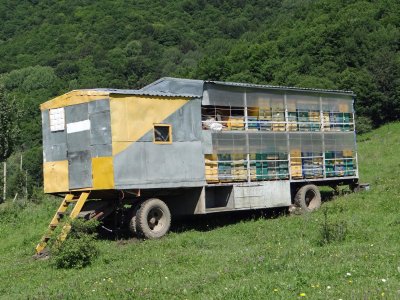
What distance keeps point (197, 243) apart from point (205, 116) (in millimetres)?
5331

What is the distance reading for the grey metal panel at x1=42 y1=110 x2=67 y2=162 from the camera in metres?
18.7

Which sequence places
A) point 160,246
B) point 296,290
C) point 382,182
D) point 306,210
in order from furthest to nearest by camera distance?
point 382,182 → point 306,210 → point 160,246 → point 296,290

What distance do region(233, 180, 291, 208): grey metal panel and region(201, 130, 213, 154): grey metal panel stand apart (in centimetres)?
152

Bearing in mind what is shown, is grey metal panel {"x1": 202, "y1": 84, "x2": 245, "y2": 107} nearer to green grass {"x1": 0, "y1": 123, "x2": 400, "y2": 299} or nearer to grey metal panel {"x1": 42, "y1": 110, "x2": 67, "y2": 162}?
green grass {"x1": 0, "y1": 123, "x2": 400, "y2": 299}

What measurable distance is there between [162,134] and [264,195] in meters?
4.49

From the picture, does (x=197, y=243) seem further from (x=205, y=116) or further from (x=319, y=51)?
(x=319, y=51)

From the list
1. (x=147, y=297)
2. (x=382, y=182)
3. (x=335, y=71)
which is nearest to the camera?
(x=147, y=297)

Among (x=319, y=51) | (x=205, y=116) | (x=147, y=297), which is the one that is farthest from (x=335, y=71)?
(x=147, y=297)

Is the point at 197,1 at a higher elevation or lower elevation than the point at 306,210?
higher

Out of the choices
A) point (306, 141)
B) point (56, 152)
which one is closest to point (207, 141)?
point (306, 141)

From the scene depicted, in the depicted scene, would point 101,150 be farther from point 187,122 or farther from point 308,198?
point 308,198

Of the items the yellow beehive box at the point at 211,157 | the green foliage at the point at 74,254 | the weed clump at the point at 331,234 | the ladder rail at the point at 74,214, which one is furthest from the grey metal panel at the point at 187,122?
the weed clump at the point at 331,234

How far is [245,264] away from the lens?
42.3 feet

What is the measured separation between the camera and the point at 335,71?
254 ft
